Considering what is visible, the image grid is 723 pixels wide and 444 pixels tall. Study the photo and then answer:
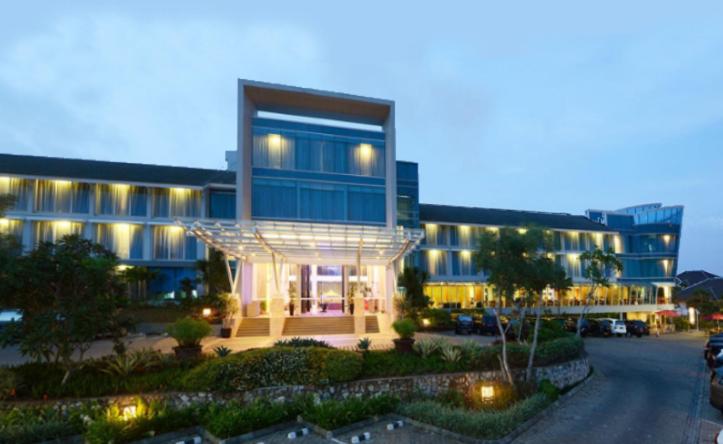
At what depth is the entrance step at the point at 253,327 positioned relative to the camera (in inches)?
949

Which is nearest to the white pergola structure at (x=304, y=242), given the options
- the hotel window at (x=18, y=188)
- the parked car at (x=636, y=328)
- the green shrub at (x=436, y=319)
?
the green shrub at (x=436, y=319)

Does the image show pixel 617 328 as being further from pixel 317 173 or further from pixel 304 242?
pixel 304 242

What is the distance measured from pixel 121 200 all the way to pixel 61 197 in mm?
4069

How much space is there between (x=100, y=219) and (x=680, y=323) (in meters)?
52.3

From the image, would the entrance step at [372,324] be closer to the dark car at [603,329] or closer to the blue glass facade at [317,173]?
the blue glass facade at [317,173]

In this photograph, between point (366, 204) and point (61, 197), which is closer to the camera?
point (366, 204)

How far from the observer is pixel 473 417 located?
1162 cm

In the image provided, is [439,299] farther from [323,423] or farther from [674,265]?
[323,423]

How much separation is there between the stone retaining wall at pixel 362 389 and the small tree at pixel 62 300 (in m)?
1.54

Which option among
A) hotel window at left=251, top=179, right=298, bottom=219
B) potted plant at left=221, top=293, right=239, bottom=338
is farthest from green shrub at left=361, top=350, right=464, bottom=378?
hotel window at left=251, top=179, right=298, bottom=219

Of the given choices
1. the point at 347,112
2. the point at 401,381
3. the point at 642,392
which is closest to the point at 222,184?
the point at 347,112

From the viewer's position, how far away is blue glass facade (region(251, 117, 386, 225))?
30.2 m

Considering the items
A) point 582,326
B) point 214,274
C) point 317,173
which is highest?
point 317,173

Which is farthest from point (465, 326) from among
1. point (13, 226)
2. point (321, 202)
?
point (13, 226)
